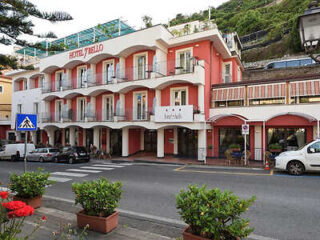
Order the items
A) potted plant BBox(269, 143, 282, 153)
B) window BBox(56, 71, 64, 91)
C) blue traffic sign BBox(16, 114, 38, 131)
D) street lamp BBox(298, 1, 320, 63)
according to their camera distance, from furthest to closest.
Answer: window BBox(56, 71, 64, 91)
potted plant BBox(269, 143, 282, 153)
blue traffic sign BBox(16, 114, 38, 131)
street lamp BBox(298, 1, 320, 63)

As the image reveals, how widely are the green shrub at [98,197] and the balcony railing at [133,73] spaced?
553 inches

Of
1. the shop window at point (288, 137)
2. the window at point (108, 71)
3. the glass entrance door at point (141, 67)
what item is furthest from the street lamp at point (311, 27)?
the window at point (108, 71)

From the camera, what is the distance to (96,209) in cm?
470

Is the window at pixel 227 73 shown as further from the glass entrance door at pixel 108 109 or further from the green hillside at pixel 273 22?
the green hillside at pixel 273 22

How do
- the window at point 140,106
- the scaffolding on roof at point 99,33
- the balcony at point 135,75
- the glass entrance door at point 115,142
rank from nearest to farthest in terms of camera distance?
the balcony at point 135,75, the window at point 140,106, the glass entrance door at point 115,142, the scaffolding on roof at point 99,33

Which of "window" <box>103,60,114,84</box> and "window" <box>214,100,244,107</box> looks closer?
"window" <box>214,100,244,107</box>

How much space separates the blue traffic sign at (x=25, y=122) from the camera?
24.8ft

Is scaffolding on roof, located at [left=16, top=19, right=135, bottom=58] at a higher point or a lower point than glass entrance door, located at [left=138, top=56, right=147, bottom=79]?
higher

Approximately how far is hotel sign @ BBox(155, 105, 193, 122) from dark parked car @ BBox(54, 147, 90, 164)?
702 cm

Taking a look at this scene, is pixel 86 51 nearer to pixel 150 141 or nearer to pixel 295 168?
pixel 150 141

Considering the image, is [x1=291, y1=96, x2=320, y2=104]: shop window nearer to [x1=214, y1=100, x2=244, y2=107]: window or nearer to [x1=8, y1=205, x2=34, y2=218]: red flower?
[x1=214, y1=100, x2=244, y2=107]: window

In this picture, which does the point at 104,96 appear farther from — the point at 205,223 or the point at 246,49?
the point at 246,49

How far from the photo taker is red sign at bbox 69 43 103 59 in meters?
22.0

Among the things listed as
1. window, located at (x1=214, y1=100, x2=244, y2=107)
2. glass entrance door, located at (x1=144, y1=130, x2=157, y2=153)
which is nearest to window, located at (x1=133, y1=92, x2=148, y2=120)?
glass entrance door, located at (x1=144, y1=130, x2=157, y2=153)
